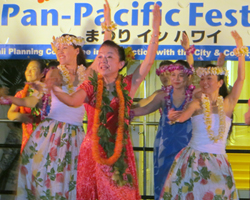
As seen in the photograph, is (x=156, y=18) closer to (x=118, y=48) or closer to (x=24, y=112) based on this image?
(x=118, y=48)

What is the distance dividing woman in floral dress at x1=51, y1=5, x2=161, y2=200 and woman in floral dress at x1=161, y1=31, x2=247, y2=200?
376 millimetres

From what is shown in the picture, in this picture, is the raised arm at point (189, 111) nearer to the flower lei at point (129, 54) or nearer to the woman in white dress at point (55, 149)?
the flower lei at point (129, 54)

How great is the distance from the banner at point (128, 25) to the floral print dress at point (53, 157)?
0.60 m

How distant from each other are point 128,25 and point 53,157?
131 centimetres

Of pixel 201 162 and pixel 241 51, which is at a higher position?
pixel 241 51

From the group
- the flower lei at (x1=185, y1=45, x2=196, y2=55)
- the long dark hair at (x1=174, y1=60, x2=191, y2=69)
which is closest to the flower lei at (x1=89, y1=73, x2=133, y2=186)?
the long dark hair at (x1=174, y1=60, x2=191, y2=69)

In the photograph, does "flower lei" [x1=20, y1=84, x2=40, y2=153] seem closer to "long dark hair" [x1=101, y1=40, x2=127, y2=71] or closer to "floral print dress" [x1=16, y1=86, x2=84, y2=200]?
"floral print dress" [x1=16, y1=86, x2=84, y2=200]

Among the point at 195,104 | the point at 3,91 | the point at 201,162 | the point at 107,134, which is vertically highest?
the point at 3,91

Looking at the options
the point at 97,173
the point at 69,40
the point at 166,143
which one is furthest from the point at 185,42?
the point at 97,173

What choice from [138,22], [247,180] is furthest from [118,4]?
[247,180]

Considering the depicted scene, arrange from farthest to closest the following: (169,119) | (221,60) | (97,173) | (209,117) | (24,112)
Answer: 1. (24,112)
2. (221,60)
3. (169,119)
4. (209,117)
5. (97,173)

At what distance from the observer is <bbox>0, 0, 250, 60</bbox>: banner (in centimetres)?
319

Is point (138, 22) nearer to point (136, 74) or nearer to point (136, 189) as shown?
point (136, 74)

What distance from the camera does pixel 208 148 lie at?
288cm
